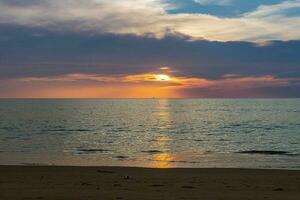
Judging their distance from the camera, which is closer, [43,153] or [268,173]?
[268,173]

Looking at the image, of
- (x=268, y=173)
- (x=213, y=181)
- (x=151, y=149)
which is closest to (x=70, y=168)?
(x=213, y=181)

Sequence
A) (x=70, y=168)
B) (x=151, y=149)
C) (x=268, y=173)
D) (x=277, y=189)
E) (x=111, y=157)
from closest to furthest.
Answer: (x=277, y=189) → (x=268, y=173) → (x=70, y=168) → (x=111, y=157) → (x=151, y=149)

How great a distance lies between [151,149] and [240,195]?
947 inches

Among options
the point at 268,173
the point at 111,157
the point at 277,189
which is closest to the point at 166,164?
the point at 111,157

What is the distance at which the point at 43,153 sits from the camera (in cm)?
3319

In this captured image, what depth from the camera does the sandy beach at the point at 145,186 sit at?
1372 cm

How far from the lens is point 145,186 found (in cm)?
1602

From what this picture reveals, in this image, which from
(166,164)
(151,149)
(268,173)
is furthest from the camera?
(151,149)

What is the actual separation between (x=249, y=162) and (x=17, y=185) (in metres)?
17.6

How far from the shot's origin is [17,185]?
16.0 meters

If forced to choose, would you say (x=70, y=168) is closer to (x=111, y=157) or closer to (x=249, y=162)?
(x=111, y=157)

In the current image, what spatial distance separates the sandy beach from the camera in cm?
1372

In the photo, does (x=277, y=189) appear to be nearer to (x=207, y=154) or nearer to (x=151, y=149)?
(x=207, y=154)

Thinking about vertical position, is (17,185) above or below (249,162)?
above
